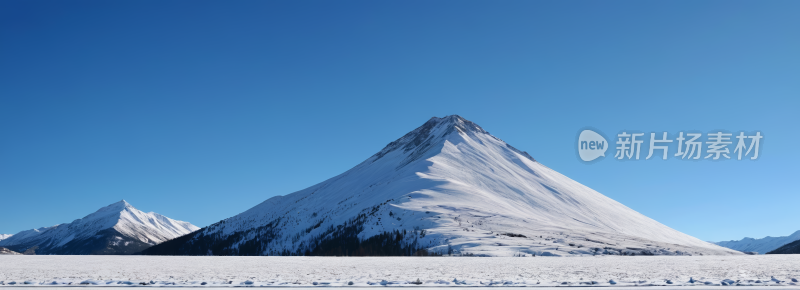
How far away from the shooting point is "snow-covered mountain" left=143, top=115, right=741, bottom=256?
6488 centimetres

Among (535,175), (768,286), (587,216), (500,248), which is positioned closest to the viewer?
(768,286)

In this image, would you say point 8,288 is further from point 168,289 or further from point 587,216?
point 587,216

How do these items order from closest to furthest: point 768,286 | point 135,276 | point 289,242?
1. point 768,286
2. point 135,276
3. point 289,242

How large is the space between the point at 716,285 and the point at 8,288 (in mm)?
28155

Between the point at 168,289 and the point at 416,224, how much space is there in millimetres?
61113

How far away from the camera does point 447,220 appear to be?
78.1 meters

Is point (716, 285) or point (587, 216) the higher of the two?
point (587, 216)

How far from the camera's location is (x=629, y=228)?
429 ft

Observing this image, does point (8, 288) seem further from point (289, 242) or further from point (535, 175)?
point (535, 175)

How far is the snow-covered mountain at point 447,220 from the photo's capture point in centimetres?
6488

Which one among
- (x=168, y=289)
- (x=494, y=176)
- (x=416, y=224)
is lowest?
(x=168, y=289)

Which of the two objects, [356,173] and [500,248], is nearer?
[500,248]

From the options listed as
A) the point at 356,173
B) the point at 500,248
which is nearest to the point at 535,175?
the point at 356,173

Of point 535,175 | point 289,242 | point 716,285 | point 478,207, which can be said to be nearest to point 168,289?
point 716,285
